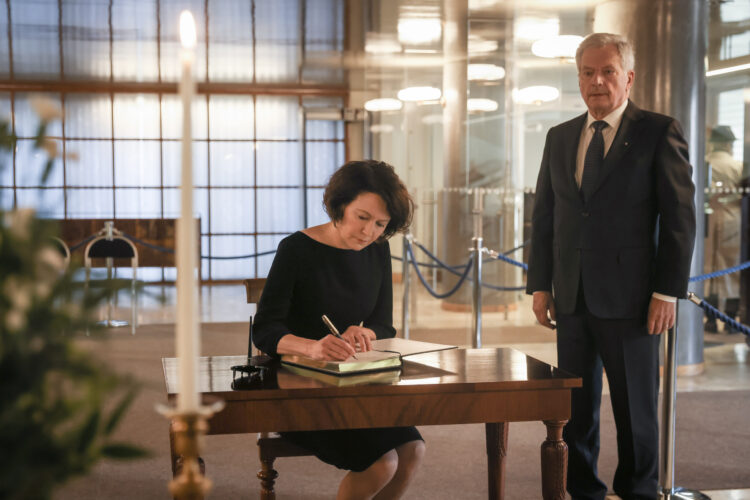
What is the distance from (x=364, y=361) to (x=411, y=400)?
0.60 feet

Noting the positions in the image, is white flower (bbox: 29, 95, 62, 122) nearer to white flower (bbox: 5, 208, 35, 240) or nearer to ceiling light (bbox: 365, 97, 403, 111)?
white flower (bbox: 5, 208, 35, 240)

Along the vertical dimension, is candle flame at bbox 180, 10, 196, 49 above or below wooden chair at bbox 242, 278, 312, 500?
above

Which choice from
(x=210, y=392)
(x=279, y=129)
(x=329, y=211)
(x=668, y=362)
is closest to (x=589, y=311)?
(x=668, y=362)

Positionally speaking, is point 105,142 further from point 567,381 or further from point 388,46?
point 567,381

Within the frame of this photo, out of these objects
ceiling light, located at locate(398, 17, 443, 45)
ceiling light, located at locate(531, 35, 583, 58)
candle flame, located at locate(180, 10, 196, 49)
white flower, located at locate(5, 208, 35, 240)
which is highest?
ceiling light, located at locate(398, 17, 443, 45)

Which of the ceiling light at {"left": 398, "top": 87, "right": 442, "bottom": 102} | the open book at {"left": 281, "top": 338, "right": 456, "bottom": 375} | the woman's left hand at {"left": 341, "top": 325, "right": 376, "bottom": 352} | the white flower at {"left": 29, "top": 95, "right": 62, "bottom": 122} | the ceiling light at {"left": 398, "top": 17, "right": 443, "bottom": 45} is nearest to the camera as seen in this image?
the white flower at {"left": 29, "top": 95, "right": 62, "bottom": 122}

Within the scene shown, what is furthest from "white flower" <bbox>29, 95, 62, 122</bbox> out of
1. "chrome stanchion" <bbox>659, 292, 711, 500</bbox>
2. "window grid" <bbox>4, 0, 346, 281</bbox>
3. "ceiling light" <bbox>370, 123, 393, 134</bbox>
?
"window grid" <bbox>4, 0, 346, 281</bbox>

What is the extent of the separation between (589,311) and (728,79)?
4945 mm

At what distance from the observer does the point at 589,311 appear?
298 centimetres

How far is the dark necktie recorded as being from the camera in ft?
9.63

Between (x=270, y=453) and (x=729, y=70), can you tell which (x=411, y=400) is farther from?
(x=729, y=70)

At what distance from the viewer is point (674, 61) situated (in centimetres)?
550

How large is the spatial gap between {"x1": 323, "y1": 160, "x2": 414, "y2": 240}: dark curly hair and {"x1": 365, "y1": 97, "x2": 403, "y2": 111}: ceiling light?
6982 mm

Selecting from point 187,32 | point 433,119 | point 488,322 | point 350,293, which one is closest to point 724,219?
point 488,322
